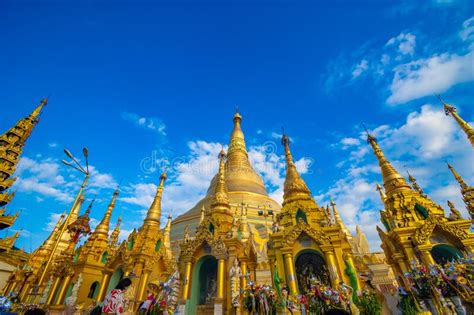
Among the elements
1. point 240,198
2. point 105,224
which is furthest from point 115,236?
point 240,198

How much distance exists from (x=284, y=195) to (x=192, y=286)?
871 centimetres

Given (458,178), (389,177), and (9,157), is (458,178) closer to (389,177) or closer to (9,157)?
(389,177)

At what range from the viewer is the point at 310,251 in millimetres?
14133

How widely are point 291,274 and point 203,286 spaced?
569 cm

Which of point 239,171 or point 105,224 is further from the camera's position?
point 239,171

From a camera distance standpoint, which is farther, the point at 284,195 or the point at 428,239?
the point at 284,195

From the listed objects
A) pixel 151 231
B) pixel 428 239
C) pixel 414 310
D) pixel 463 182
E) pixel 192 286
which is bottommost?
pixel 414 310

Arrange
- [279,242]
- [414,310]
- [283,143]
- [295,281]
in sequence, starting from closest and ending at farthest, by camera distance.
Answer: [414,310] < [295,281] < [279,242] < [283,143]

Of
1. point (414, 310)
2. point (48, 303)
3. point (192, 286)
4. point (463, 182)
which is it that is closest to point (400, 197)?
point (463, 182)

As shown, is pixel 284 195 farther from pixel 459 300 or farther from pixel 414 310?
pixel 459 300

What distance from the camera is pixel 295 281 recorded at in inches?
517

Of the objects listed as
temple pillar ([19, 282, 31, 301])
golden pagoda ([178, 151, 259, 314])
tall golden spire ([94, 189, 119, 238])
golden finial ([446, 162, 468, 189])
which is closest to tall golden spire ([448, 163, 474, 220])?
golden finial ([446, 162, 468, 189])

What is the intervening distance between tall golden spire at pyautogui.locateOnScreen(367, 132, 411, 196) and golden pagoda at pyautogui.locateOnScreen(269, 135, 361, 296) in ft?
20.1

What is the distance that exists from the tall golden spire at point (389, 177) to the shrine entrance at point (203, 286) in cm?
1361
